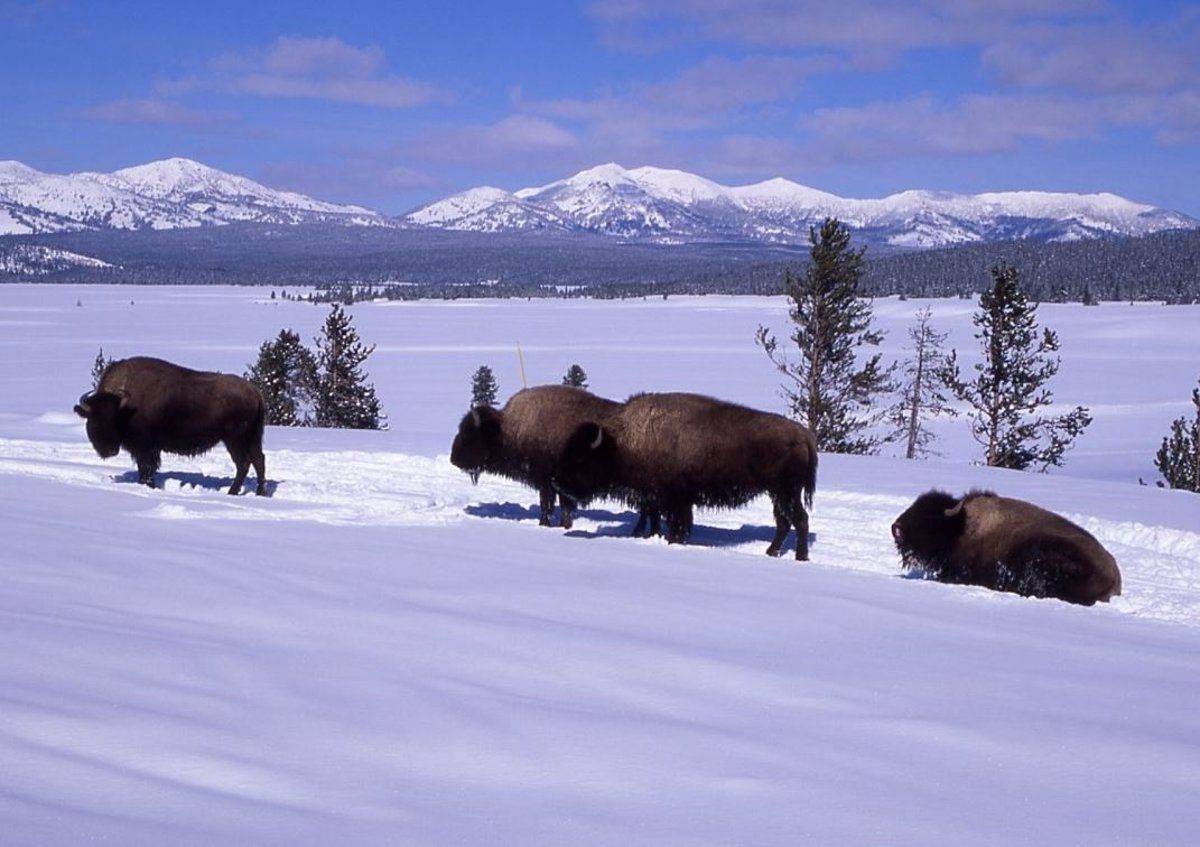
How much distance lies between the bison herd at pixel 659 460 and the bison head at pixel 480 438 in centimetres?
1

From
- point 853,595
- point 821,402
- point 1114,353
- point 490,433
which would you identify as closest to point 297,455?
point 490,433

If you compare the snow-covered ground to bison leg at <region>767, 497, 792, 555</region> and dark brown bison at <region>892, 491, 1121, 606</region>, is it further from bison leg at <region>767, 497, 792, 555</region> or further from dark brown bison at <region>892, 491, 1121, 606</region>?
dark brown bison at <region>892, 491, 1121, 606</region>

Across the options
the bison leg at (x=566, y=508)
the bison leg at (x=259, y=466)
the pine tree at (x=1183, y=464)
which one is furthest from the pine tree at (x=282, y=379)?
the pine tree at (x=1183, y=464)

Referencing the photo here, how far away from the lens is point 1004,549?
10.4 metres

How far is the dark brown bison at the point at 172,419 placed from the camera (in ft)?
45.9

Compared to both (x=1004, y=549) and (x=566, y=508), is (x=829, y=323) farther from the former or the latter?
(x=1004, y=549)

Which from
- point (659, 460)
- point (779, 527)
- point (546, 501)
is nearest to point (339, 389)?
point (546, 501)

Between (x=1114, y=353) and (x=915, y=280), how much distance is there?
94.8 meters

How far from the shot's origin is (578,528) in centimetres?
1270

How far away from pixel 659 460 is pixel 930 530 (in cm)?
297

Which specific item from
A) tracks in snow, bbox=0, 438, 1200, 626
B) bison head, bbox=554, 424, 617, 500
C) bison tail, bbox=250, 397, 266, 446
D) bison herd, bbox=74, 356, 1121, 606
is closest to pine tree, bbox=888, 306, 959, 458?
tracks in snow, bbox=0, 438, 1200, 626

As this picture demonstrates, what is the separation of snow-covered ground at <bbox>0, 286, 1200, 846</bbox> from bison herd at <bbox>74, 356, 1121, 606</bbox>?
0.61 meters

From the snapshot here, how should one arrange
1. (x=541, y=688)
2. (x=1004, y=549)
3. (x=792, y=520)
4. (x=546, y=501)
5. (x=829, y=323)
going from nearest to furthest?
(x=541, y=688) < (x=1004, y=549) < (x=792, y=520) < (x=546, y=501) < (x=829, y=323)

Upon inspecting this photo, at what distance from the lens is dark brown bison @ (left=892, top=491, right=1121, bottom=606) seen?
9.88m
